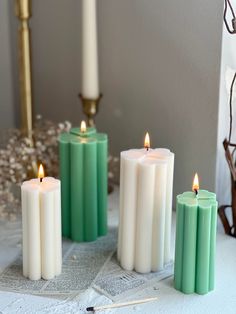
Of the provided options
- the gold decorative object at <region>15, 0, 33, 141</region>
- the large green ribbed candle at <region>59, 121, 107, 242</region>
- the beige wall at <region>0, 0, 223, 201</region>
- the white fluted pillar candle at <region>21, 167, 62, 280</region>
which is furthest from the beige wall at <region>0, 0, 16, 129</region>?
the white fluted pillar candle at <region>21, 167, 62, 280</region>

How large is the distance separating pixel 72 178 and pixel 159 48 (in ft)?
0.90

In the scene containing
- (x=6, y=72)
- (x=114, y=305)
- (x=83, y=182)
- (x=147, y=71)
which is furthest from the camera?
(x=6, y=72)

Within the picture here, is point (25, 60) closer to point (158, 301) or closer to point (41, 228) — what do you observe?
point (41, 228)

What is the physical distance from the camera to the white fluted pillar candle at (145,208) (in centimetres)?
89

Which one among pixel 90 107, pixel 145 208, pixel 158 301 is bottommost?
pixel 158 301

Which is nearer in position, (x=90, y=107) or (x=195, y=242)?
(x=195, y=242)

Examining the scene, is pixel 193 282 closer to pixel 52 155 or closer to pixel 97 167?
pixel 97 167

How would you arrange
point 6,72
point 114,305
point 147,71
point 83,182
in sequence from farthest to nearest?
point 6,72 < point 147,71 < point 83,182 < point 114,305

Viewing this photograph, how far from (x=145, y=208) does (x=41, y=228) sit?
0.15 meters

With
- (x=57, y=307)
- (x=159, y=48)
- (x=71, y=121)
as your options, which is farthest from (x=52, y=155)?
(x=57, y=307)

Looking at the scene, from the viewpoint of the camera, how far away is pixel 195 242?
2.75 ft

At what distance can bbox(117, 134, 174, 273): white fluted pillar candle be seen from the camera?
887 millimetres

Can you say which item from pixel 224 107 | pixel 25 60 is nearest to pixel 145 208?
pixel 224 107

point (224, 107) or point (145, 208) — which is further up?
point (224, 107)
